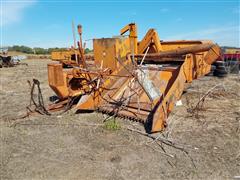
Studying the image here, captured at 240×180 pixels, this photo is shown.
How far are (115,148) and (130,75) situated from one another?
2.14 metres

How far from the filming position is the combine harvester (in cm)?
464

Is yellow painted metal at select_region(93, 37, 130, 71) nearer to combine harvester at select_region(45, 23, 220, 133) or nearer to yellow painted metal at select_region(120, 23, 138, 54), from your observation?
combine harvester at select_region(45, 23, 220, 133)

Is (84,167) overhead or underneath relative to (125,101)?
underneath

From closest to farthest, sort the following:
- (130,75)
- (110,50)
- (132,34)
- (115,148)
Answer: (115,148), (130,75), (110,50), (132,34)

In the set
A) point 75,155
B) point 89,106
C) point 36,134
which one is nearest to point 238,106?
point 89,106

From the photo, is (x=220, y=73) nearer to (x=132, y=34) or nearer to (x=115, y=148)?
(x=132, y=34)

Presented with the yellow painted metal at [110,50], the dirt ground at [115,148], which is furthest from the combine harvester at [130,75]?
the dirt ground at [115,148]

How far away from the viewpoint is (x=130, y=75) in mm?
5223

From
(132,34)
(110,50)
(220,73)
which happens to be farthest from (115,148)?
(220,73)

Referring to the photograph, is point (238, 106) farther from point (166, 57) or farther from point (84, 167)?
point (84, 167)

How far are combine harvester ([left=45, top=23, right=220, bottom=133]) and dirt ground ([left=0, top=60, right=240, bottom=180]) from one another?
0.38 m

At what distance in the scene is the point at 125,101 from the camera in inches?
194

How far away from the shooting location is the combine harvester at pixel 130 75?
4637mm

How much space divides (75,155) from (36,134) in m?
1.18
